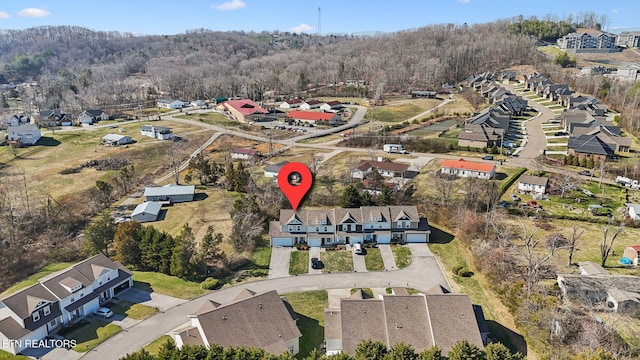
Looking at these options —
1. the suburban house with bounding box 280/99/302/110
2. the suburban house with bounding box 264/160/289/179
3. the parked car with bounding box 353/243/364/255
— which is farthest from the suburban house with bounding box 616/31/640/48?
the parked car with bounding box 353/243/364/255

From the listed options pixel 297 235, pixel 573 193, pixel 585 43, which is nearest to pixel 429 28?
pixel 585 43

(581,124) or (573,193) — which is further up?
(581,124)

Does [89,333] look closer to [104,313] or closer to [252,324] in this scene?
[104,313]

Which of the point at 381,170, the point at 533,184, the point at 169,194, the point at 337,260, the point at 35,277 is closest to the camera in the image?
the point at 35,277

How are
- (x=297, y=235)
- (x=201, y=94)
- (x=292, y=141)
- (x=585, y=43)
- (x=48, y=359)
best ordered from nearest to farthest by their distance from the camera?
(x=48, y=359), (x=297, y=235), (x=292, y=141), (x=201, y=94), (x=585, y=43)

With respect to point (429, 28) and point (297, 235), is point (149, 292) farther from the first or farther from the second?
point (429, 28)

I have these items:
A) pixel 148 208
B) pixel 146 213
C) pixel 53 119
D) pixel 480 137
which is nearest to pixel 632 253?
pixel 480 137

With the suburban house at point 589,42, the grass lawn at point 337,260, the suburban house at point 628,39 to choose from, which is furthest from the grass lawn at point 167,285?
the suburban house at point 628,39

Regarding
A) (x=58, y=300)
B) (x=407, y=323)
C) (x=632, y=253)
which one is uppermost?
(x=632, y=253)
